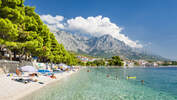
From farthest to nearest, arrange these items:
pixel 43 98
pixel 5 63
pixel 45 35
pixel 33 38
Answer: pixel 45 35
pixel 33 38
pixel 5 63
pixel 43 98

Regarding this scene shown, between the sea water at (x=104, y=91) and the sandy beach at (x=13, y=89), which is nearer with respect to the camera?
the sandy beach at (x=13, y=89)

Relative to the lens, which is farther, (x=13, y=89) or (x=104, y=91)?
(x=104, y=91)

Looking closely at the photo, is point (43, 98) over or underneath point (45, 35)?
underneath

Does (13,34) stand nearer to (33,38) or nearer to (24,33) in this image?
(24,33)

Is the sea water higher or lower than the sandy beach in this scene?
lower

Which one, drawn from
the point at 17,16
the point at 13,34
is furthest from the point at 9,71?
the point at 17,16

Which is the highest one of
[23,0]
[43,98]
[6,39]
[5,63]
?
[23,0]

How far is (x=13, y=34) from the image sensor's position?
70.7ft

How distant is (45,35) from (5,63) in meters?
17.1

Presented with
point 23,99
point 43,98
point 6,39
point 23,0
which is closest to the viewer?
point 23,99

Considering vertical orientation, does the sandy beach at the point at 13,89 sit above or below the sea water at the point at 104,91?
above

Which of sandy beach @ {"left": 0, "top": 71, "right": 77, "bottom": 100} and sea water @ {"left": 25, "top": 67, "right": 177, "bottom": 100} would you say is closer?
sandy beach @ {"left": 0, "top": 71, "right": 77, "bottom": 100}

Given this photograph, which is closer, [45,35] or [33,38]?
[33,38]

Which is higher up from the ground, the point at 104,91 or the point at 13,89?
the point at 13,89
